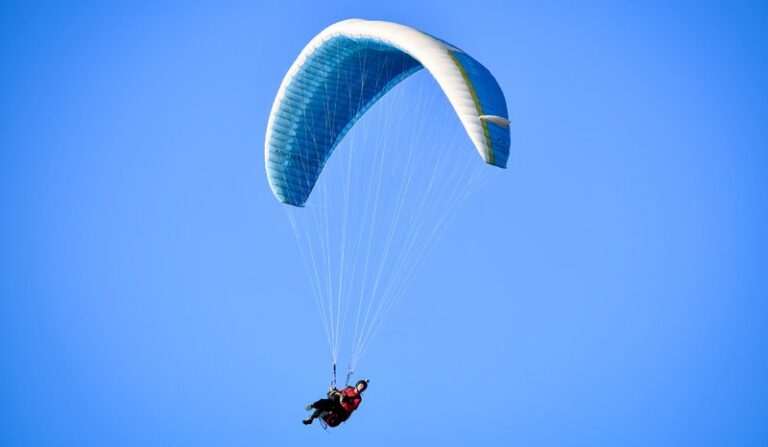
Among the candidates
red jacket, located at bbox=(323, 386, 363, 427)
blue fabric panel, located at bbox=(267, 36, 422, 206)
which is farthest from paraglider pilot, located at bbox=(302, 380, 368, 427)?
blue fabric panel, located at bbox=(267, 36, 422, 206)

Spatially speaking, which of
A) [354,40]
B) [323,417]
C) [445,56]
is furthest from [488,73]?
[323,417]

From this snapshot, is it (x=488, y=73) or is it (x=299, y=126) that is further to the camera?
(x=299, y=126)

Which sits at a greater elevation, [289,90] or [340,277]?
[289,90]

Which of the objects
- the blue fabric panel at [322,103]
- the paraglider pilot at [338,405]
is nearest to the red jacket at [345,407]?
the paraglider pilot at [338,405]

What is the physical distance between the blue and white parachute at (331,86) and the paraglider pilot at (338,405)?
3.86m

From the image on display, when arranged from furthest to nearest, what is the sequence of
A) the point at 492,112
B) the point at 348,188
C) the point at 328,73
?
the point at 328,73, the point at 348,188, the point at 492,112

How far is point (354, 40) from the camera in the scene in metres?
17.1

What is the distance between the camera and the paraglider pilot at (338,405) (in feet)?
51.5

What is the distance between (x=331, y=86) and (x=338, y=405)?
15.7 ft

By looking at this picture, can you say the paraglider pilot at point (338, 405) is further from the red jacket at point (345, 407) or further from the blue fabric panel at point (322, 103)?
the blue fabric panel at point (322, 103)

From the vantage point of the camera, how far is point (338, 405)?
51.8 feet

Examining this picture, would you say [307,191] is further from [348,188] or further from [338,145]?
[348,188]

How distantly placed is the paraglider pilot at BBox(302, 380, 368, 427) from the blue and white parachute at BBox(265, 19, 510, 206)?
386cm

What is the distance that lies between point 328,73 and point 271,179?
1.82m
